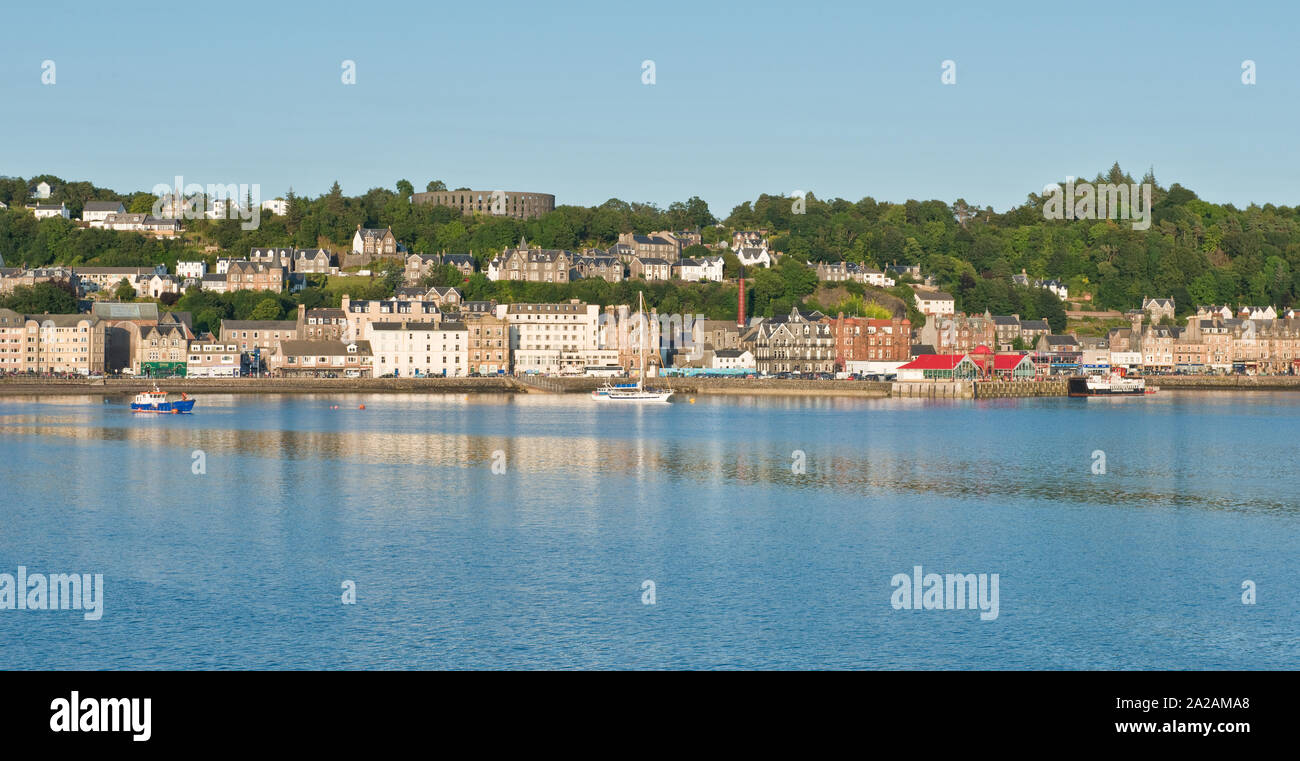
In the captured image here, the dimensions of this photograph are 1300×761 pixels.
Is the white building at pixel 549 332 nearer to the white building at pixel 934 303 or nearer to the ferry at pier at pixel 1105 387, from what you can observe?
the white building at pixel 934 303

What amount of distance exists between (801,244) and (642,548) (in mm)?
106607

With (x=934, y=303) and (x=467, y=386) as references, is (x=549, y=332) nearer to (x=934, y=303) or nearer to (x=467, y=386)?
(x=467, y=386)

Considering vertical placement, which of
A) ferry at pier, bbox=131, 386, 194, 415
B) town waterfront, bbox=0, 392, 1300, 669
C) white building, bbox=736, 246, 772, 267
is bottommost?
Answer: town waterfront, bbox=0, 392, 1300, 669

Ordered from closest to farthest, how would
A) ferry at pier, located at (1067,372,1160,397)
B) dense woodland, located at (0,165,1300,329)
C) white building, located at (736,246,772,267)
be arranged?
ferry at pier, located at (1067,372,1160,397), dense woodland, located at (0,165,1300,329), white building, located at (736,246,772,267)

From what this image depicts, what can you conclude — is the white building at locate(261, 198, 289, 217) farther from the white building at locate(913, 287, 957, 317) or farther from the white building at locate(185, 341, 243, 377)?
the white building at locate(913, 287, 957, 317)

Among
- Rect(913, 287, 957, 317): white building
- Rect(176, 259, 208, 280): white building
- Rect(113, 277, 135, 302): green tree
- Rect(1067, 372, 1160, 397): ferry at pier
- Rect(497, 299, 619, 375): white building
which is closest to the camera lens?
Rect(1067, 372, 1160, 397): ferry at pier

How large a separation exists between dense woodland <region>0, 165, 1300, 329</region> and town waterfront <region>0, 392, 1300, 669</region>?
206ft

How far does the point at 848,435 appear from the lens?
167ft

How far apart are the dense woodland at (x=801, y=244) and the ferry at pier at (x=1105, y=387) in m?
22.1

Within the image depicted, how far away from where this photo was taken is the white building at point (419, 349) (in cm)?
9369

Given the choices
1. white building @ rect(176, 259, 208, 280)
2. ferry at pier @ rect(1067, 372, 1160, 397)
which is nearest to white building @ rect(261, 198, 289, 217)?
white building @ rect(176, 259, 208, 280)

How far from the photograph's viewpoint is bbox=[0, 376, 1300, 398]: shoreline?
84.1 m

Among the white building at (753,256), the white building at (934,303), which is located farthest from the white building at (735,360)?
the white building at (753,256)
